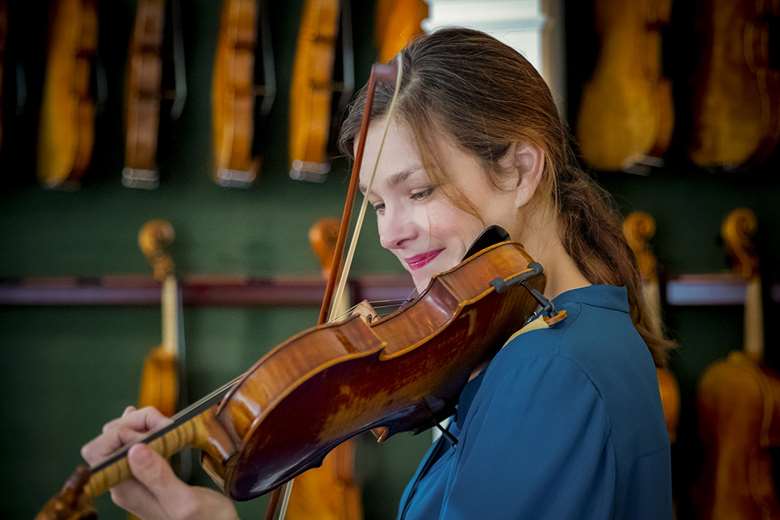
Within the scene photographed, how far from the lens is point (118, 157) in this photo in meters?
3.55

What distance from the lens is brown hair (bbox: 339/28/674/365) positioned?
118 cm

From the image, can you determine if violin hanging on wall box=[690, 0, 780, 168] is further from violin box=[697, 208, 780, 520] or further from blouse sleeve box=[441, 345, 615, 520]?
blouse sleeve box=[441, 345, 615, 520]

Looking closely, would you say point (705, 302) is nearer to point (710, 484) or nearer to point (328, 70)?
point (710, 484)

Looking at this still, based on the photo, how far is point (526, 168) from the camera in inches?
47.7

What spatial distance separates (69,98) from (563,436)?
2.81 meters

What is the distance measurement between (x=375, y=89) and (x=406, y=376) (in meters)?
0.44

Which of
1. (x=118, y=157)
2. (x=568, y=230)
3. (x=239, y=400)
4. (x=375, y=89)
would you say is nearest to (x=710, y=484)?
(x=568, y=230)

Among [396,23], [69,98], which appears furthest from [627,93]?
[69,98]

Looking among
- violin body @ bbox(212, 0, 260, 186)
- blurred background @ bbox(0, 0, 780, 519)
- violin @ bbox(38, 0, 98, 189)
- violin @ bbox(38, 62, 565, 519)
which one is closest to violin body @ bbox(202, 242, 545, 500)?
violin @ bbox(38, 62, 565, 519)

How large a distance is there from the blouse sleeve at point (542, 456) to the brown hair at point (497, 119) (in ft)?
0.95

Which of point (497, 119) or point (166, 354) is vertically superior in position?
point (497, 119)

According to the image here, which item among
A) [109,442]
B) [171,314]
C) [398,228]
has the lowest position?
[171,314]

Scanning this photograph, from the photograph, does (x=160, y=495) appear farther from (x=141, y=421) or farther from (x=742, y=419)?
(x=742, y=419)

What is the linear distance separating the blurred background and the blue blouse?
1.67 m
